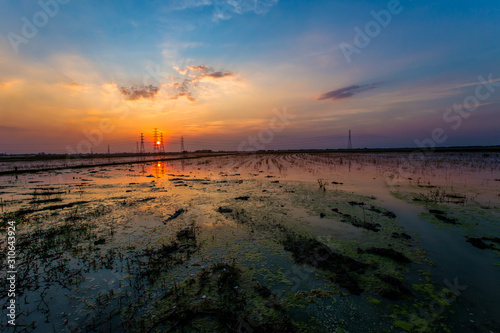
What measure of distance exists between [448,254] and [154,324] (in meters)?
7.70

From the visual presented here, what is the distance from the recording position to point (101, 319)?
385 centimetres

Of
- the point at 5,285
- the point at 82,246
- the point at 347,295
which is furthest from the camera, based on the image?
the point at 82,246

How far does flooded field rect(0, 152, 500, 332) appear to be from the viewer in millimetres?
3826

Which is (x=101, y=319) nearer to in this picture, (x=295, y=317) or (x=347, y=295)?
(x=295, y=317)

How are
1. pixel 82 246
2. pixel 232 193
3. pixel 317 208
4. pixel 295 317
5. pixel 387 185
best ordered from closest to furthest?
pixel 295 317
pixel 82 246
pixel 317 208
pixel 232 193
pixel 387 185

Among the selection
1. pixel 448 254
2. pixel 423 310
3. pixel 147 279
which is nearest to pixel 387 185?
pixel 448 254

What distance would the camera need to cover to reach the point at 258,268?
5453 mm

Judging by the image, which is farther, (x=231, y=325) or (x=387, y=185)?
(x=387, y=185)

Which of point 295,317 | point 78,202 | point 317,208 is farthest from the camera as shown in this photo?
point 78,202

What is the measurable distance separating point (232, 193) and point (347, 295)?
34.5ft

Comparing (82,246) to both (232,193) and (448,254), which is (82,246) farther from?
(448,254)

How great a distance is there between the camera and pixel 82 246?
6.67 metres

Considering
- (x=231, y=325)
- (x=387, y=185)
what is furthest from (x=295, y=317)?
(x=387, y=185)

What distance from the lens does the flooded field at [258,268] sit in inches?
151
